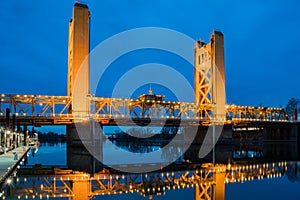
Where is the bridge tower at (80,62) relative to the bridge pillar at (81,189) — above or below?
above

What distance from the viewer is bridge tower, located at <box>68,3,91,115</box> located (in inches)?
1773

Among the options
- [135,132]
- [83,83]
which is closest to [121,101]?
[83,83]

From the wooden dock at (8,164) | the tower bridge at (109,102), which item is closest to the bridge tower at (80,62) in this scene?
the tower bridge at (109,102)

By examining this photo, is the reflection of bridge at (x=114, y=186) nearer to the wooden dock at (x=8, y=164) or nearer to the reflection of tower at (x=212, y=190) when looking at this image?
the reflection of tower at (x=212, y=190)

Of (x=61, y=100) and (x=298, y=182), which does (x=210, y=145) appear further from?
(x=298, y=182)

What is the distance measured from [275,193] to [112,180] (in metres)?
7.10

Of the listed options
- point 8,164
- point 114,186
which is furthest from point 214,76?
point 114,186

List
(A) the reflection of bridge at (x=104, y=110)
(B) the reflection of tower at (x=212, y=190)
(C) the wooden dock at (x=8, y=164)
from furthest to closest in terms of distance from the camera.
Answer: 1. (A) the reflection of bridge at (x=104, y=110)
2. (C) the wooden dock at (x=8, y=164)
3. (B) the reflection of tower at (x=212, y=190)

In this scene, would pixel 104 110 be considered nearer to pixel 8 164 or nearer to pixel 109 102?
pixel 109 102

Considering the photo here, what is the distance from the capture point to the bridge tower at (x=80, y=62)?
45.0 meters

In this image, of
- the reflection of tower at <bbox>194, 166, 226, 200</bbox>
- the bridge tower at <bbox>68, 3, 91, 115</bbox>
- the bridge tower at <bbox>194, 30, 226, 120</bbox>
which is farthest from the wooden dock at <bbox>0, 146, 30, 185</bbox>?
the bridge tower at <bbox>194, 30, 226, 120</bbox>

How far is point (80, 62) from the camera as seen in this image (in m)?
46.4

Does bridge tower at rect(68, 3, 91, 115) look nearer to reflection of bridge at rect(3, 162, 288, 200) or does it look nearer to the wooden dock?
the wooden dock

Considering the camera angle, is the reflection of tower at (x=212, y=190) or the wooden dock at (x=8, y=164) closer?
the reflection of tower at (x=212, y=190)
